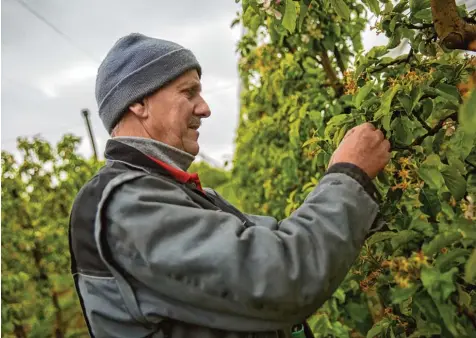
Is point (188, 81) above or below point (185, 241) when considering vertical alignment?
above

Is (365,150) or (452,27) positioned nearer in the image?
(365,150)

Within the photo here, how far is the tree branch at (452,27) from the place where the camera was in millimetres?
1470

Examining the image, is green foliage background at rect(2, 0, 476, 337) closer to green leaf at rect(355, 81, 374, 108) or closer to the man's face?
green leaf at rect(355, 81, 374, 108)

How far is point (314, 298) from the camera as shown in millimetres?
1155

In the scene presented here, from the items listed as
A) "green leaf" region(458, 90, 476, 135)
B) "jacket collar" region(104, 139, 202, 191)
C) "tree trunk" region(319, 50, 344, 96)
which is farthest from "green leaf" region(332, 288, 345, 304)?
"green leaf" region(458, 90, 476, 135)

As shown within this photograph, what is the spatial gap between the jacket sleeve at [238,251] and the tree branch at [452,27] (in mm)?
527

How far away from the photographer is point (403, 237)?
1.36 m

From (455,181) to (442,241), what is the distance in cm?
16

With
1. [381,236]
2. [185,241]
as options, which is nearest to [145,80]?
[185,241]

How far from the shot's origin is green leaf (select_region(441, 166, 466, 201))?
1264 mm

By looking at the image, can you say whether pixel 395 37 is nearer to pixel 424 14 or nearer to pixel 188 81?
pixel 424 14

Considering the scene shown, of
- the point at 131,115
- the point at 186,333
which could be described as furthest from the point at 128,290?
the point at 131,115

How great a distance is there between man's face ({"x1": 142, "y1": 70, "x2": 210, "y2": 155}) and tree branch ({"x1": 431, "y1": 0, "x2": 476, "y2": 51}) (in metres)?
0.63

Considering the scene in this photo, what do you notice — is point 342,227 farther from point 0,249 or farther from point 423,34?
point 0,249
